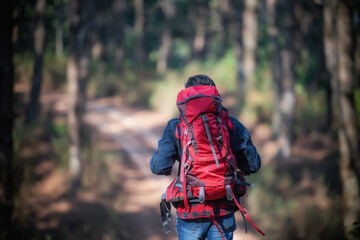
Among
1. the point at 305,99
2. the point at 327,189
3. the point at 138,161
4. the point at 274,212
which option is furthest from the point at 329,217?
the point at 305,99

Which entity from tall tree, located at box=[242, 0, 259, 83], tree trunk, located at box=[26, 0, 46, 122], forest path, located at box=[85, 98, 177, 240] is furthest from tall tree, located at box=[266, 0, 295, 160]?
tree trunk, located at box=[26, 0, 46, 122]

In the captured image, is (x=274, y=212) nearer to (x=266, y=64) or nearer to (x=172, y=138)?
(x=172, y=138)

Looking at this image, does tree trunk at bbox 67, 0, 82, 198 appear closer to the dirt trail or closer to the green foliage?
the dirt trail

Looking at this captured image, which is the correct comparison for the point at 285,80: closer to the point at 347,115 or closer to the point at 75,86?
the point at 347,115

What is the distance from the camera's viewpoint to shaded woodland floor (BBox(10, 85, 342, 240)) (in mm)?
8062

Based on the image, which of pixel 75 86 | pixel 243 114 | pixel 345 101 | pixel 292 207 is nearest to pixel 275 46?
pixel 243 114

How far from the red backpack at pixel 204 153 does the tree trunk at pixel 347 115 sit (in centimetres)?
487

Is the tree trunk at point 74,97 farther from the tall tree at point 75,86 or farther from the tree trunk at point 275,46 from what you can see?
the tree trunk at point 275,46

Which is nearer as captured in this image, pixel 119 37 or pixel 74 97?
pixel 74 97

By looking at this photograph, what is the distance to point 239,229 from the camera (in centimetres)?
748

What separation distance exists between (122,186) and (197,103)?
26.8 ft

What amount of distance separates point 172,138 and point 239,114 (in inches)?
491

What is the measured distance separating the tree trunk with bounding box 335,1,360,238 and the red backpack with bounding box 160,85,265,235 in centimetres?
487

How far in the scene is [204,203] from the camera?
2.71m
